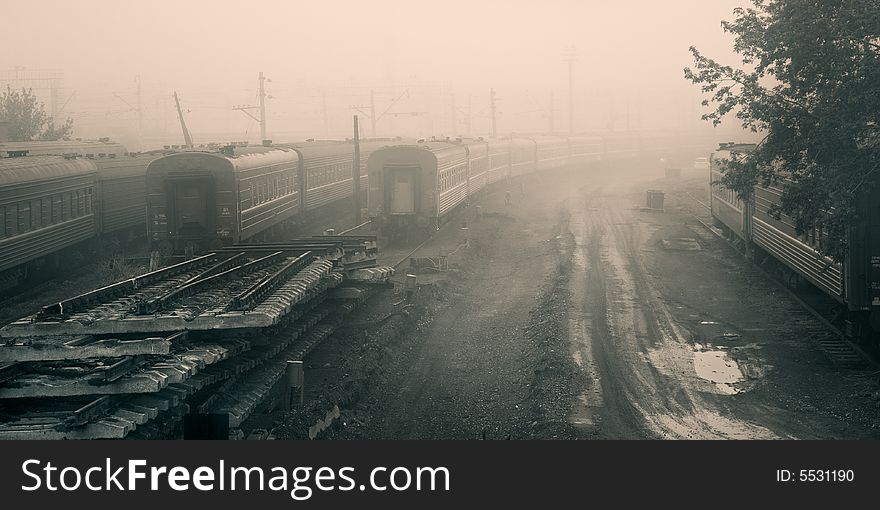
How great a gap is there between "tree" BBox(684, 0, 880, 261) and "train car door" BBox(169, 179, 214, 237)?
16223 millimetres

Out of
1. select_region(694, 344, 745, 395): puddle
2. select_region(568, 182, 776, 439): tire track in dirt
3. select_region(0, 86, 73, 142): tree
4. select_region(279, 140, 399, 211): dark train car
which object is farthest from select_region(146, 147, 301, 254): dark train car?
select_region(0, 86, 73, 142): tree

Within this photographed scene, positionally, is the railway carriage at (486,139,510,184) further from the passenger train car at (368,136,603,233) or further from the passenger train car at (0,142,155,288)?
the passenger train car at (0,142,155,288)

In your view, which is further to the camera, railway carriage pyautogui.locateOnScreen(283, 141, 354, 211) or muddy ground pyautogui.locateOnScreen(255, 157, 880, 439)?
railway carriage pyautogui.locateOnScreen(283, 141, 354, 211)

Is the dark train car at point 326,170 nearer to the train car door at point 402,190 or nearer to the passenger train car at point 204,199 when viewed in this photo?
the train car door at point 402,190

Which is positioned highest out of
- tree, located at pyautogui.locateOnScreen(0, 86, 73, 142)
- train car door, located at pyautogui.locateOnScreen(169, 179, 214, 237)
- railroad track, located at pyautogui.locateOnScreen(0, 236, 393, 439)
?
tree, located at pyautogui.locateOnScreen(0, 86, 73, 142)

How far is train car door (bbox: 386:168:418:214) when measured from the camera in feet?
119

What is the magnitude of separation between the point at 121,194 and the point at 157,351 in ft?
78.0

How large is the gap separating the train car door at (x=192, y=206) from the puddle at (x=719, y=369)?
1591 centimetres

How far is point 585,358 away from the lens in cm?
1917

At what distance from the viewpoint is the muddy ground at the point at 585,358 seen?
15.3 meters

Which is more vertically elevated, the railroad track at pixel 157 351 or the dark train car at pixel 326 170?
the dark train car at pixel 326 170

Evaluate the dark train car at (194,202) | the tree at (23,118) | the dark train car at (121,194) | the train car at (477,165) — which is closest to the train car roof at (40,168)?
the dark train car at (121,194)

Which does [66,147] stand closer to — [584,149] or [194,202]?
[194,202]

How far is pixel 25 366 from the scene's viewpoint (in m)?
13.5
